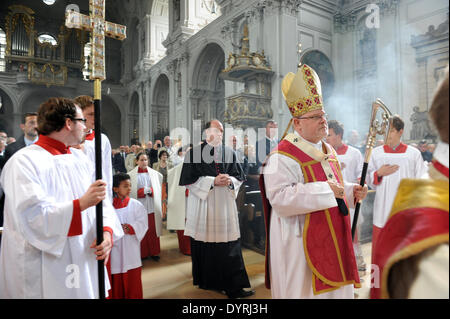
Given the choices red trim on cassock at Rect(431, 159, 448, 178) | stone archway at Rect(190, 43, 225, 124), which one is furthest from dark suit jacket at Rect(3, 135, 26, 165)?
stone archway at Rect(190, 43, 225, 124)

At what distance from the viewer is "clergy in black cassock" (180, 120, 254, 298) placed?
3239 millimetres

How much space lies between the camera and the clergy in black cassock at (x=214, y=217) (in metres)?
3.24

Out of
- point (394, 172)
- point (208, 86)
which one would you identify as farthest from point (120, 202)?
point (208, 86)

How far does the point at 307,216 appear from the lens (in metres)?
1.88

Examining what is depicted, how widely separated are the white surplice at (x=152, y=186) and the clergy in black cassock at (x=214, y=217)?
1.50 metres

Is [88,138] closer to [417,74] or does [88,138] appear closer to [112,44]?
[417,74]

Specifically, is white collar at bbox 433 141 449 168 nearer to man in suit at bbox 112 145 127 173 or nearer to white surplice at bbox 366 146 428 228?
white surplice at bbox 366 146 428 228

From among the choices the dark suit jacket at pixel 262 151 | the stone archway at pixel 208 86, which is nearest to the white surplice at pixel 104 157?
the dark suit jacket at pixel 262 151

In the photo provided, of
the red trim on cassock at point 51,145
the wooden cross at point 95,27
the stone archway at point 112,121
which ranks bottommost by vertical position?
the red trim on cassock at point 51,145

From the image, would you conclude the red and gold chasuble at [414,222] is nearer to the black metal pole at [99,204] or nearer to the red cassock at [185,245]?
the black metal pole at [99,204]

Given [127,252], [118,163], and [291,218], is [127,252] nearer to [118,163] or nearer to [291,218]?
[291,218]

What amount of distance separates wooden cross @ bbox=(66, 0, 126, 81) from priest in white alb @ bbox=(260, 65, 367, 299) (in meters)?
1.16

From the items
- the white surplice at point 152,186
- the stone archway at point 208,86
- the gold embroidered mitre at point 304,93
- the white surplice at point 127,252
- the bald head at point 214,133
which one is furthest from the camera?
the stone archway at point 208,86
